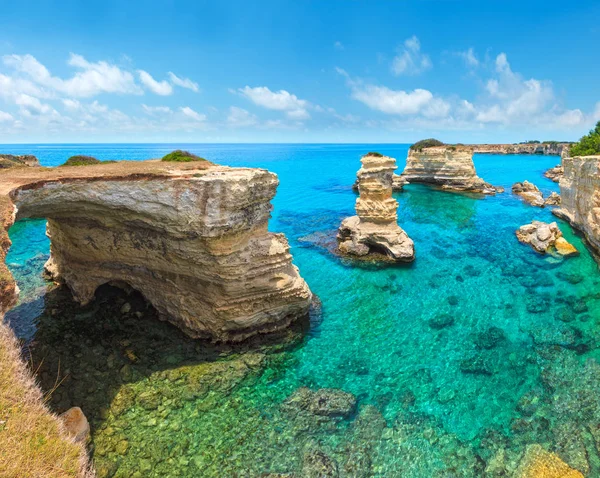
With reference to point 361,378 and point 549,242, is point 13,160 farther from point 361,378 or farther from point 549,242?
point 549,242

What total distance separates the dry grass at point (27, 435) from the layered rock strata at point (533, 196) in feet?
176

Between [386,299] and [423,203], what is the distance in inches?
1301

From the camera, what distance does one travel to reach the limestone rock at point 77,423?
10.1 meters

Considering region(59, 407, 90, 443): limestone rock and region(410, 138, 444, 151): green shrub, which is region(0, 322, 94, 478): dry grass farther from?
region(410, 138, 444, 151): green shrub

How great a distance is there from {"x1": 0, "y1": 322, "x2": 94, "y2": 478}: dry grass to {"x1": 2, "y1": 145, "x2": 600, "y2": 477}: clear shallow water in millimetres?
3671

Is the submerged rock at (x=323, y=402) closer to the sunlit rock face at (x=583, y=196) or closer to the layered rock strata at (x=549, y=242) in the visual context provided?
the sunlit rock face at (x=583, y=196)

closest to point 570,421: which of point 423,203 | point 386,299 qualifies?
point 386,299

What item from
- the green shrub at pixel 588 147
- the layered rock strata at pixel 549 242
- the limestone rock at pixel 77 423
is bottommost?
the limestone rock at pixel 77 423

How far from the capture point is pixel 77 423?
10336 mm

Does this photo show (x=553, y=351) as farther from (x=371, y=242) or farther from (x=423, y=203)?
(x=423, y=203)

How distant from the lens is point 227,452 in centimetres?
1059

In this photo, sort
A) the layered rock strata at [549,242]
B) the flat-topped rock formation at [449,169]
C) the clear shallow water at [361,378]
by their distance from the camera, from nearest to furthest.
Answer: the clear shallow water at [361,378] → the layered rock strata at [549,242] → the flat-topped rock formation at [449,169]

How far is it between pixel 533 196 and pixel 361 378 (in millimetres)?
47760

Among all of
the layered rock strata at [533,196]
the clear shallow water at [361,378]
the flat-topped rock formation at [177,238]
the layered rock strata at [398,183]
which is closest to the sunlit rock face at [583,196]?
the clear shallow water at [361,378]
